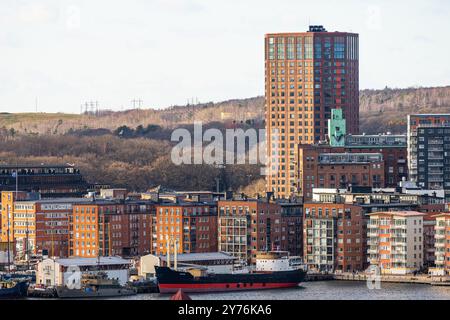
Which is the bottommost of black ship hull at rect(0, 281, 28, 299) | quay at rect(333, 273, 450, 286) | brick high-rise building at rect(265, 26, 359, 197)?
black ship hull at rect(0, 281, 28, 299)

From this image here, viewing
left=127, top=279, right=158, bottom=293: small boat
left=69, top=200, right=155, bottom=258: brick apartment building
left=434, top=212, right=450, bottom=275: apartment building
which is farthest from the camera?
left=69, top=200, right=155, bottom=258: brick apartment building

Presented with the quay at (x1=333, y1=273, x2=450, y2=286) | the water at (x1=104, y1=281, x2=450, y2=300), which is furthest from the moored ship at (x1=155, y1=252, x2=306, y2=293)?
the quay at (x1=333, y1=273, x2=450, y2=286)

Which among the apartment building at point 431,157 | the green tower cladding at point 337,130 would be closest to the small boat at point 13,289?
the apartment building at point 431,157

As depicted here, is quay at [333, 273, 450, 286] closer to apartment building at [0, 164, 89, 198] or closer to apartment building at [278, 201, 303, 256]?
apartment building at [278, 201, 303, 256]

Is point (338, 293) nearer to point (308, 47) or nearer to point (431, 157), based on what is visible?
point (431, 157)

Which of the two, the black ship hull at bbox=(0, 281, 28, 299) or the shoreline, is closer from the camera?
the black ship hull at bbox=(0, 281, 28, 299)

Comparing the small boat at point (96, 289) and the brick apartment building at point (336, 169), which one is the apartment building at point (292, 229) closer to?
the small boat at point (96, 289)
